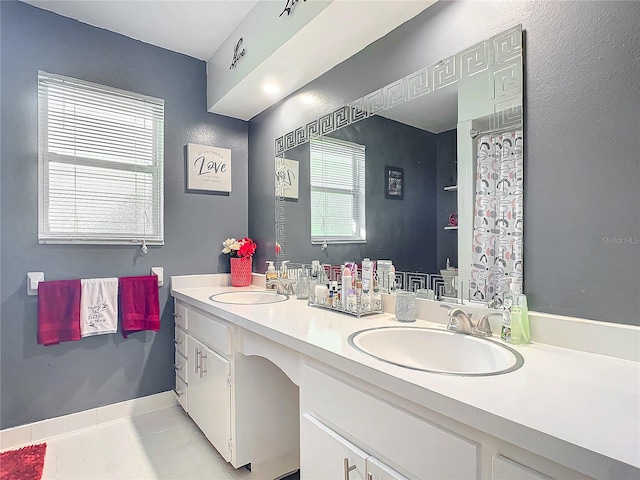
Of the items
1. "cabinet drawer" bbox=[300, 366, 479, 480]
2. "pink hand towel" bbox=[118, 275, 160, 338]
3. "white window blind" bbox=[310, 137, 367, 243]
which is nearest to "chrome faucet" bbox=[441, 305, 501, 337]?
"cabinet drawer" bbox=[300, 366, 479, 480]

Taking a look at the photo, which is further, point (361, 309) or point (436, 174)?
point (361, 309)

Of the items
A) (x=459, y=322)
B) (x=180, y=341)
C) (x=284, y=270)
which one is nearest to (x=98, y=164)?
(x=180, y=341)

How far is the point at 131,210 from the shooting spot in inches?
92.8

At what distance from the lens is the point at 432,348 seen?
1.27 meters

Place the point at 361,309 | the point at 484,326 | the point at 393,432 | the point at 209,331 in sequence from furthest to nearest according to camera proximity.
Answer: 1. the point at 209,331
2. the point at 361,309
3. the point at 484,326
4. the point at 393,432

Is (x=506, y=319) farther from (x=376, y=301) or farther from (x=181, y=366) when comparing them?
(x=181, y=366)

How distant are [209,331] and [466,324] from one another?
1.29 metres

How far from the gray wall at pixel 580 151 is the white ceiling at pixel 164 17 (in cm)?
143

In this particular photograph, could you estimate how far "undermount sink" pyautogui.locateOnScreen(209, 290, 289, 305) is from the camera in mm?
2182

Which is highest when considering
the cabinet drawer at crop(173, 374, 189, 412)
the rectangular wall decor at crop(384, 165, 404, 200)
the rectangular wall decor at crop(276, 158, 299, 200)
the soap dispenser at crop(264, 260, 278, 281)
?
the rectangular wall decor at crop(276, 158, 299, 200)

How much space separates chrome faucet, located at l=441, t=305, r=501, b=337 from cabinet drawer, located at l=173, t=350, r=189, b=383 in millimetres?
1697

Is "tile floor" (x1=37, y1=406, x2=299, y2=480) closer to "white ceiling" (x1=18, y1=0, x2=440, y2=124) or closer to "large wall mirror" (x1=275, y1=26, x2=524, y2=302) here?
"large wall mirror" (x1=275, y1=26, x2=524, y2=302)

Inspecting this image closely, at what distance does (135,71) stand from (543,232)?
256cm

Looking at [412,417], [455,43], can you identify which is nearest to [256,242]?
[455,43]
